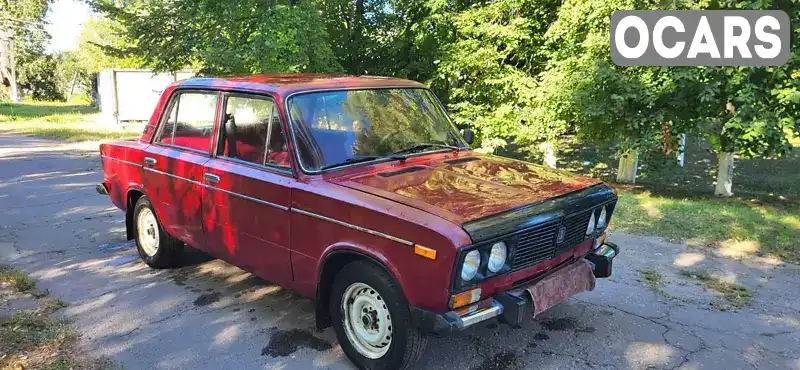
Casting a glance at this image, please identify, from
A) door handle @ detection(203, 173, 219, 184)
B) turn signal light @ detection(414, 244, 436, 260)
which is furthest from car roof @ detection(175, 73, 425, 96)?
turn signal light @ detection(414, 244, 436, 260)

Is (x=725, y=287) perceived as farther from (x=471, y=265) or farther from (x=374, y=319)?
(x=374, y=319)

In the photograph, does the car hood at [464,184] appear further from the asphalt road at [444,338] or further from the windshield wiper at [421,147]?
the asphalt road at [444,338]

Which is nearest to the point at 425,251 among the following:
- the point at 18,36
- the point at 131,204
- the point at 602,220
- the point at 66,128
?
the point at 602,220

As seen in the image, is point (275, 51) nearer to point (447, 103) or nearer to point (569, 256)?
point (447, 103)

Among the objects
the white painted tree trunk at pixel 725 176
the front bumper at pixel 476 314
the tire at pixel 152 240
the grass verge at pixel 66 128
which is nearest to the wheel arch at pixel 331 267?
the front bumper at pixel 476 314

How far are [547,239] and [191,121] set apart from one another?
3.15 metres

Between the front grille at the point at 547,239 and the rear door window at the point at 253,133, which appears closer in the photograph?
the front grille at the point at 547,239

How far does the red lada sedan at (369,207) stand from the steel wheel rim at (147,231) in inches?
9.5

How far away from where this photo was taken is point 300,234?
3723mm

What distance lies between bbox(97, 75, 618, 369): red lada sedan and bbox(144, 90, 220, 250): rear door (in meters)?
0.02

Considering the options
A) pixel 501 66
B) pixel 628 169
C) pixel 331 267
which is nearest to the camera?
pixel 331 267

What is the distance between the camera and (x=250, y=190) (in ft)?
13.2

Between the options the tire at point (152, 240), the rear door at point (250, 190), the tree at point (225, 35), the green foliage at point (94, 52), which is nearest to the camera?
the rear door at point (250, 190)

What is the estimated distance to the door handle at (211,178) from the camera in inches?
170
